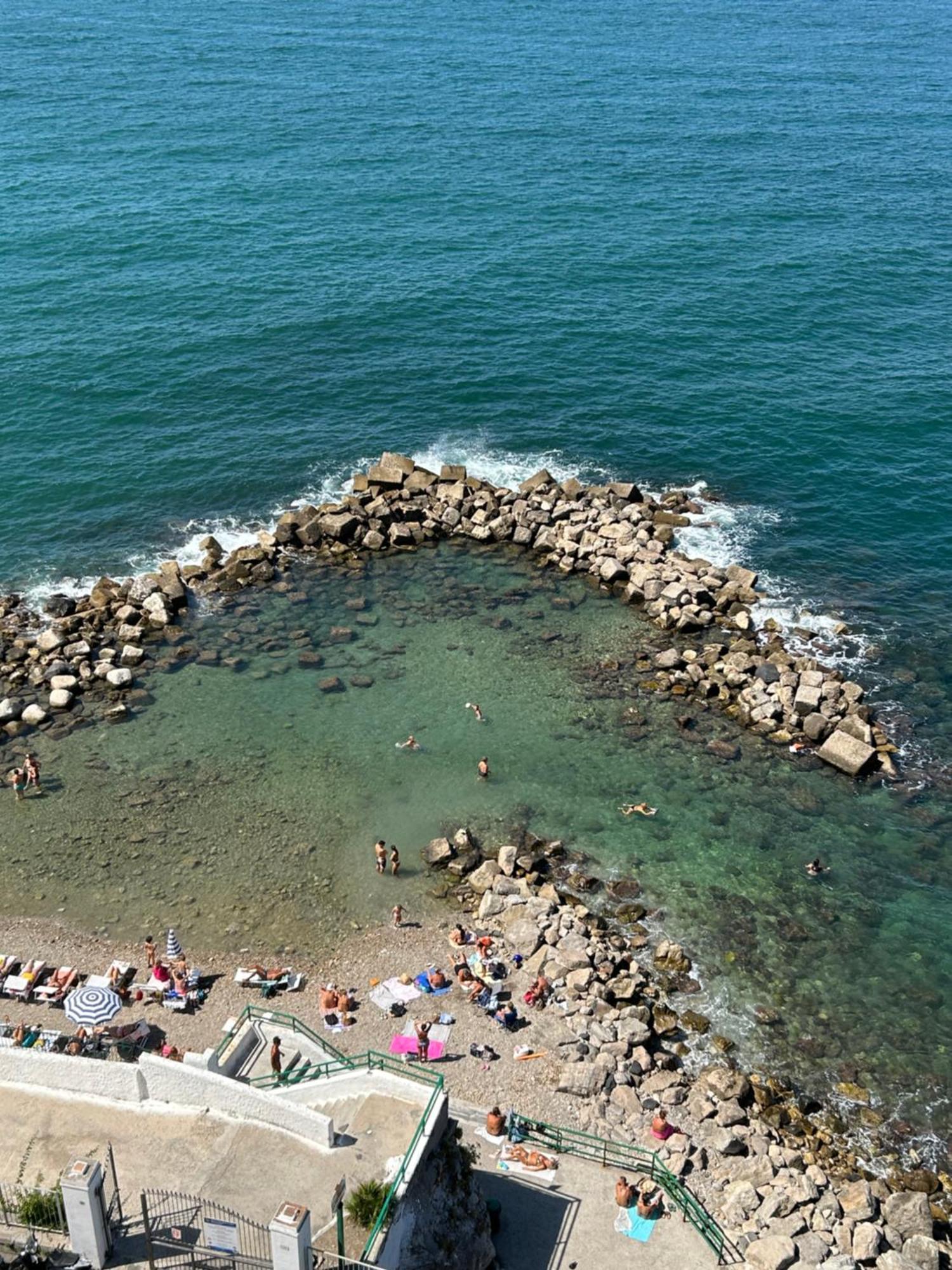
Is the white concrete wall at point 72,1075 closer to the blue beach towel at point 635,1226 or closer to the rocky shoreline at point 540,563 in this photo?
the blue beach towel at point 635,1226

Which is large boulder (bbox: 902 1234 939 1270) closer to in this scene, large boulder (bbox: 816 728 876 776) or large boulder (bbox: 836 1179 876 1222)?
large boulder (bbox: 836 1179 876 1222)

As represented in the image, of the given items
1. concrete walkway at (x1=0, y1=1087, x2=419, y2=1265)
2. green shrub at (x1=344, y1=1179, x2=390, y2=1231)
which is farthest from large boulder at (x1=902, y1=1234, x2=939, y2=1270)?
green shrub at (x1=344, y1=1179, x2=390, y2=1231)

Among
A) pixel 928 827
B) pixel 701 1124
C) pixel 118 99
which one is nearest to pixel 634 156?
pixel 118 99

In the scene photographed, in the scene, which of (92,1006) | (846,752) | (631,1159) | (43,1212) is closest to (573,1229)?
(631,1159)

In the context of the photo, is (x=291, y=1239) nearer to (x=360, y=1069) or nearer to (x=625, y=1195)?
(x=360, y=1069)

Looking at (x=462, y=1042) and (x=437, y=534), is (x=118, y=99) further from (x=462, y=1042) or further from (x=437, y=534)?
(x=462, y=1042)
